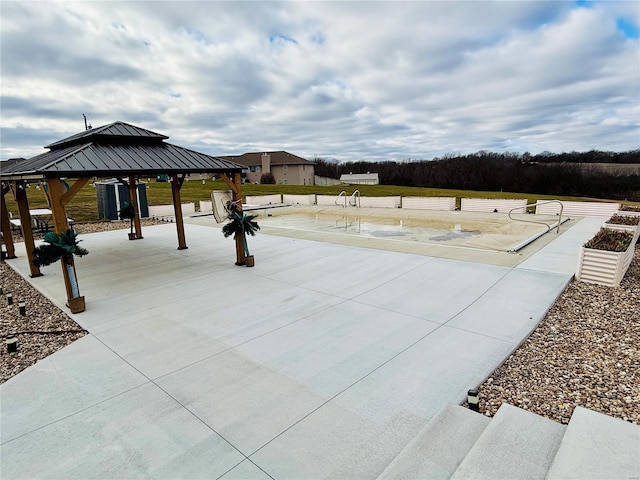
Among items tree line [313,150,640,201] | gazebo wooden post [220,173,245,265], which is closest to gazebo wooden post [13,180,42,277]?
gazebo wooden post [220,173,245,265]

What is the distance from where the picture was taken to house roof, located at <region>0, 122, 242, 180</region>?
6.71 metres

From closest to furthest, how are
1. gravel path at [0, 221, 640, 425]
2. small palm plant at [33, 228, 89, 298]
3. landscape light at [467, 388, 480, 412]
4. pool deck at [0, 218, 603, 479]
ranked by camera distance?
pool deck at [0, 218, 603, 479]
landscape light at [467, 388, 480, 412]
gravel path at [0, 221, 640, 425]
small palm plant at [33, 228, 89, 298]

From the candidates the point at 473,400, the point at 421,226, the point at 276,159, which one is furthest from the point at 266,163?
the point at 473,400

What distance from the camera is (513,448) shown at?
8.84ft

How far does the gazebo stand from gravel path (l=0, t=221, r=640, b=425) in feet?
3.35

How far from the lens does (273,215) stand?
64.6ft

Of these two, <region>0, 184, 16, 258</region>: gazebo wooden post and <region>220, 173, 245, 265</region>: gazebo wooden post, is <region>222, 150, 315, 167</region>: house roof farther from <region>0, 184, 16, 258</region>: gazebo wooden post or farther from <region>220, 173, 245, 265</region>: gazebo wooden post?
<region>220, 173, 245, 265</region>: gazebo wooden post

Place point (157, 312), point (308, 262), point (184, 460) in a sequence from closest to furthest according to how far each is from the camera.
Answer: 1. point (184, 460)
2. point (157, 312)
3. point (308, 262)

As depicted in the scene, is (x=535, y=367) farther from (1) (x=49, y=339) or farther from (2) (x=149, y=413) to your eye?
(1) (x=49, y=339)

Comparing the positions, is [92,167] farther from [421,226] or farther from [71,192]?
[421,226]

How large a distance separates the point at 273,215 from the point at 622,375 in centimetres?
1706

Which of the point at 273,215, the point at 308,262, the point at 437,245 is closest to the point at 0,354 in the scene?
the point at 308,262

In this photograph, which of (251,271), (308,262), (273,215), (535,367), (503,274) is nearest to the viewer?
(535,367)

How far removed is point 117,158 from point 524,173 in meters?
53.6
